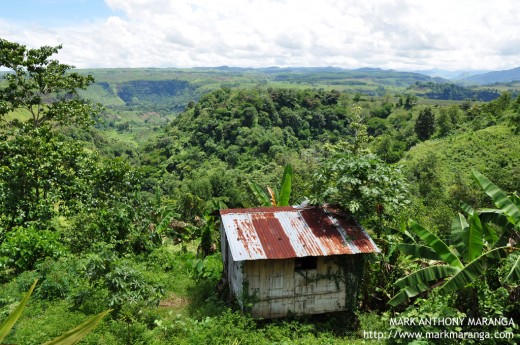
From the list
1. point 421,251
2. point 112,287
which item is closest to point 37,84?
point 112,287

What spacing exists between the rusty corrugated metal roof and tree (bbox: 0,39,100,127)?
1007 centimetres

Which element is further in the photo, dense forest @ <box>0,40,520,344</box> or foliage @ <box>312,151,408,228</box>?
foliage @ <box>312,151,408,228</box>

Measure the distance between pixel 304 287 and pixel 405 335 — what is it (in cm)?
231

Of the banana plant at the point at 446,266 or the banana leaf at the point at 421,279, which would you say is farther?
the banana leaf at the point at 421,279

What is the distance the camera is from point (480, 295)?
7.16 m

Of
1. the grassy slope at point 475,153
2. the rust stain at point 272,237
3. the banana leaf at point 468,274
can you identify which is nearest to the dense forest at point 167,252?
the banana leaf at point 468,274

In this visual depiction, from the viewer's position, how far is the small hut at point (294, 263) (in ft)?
26.7

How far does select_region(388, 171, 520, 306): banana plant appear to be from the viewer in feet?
21.9

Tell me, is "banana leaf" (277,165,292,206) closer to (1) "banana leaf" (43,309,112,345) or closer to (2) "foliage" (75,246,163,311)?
(2) "foliage" (75,246,163,311)

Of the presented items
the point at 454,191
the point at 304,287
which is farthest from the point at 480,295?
the point at 454,191

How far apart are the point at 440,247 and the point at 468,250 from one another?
53cm

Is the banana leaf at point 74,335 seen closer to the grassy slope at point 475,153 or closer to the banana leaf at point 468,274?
the banana leaf at point 468,274

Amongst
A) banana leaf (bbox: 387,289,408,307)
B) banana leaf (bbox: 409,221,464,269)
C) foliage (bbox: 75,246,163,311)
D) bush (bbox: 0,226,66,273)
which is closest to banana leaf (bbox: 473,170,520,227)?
banana leaf (bbox: 409,221,464,269)

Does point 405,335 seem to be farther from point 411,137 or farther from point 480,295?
point 411,137
